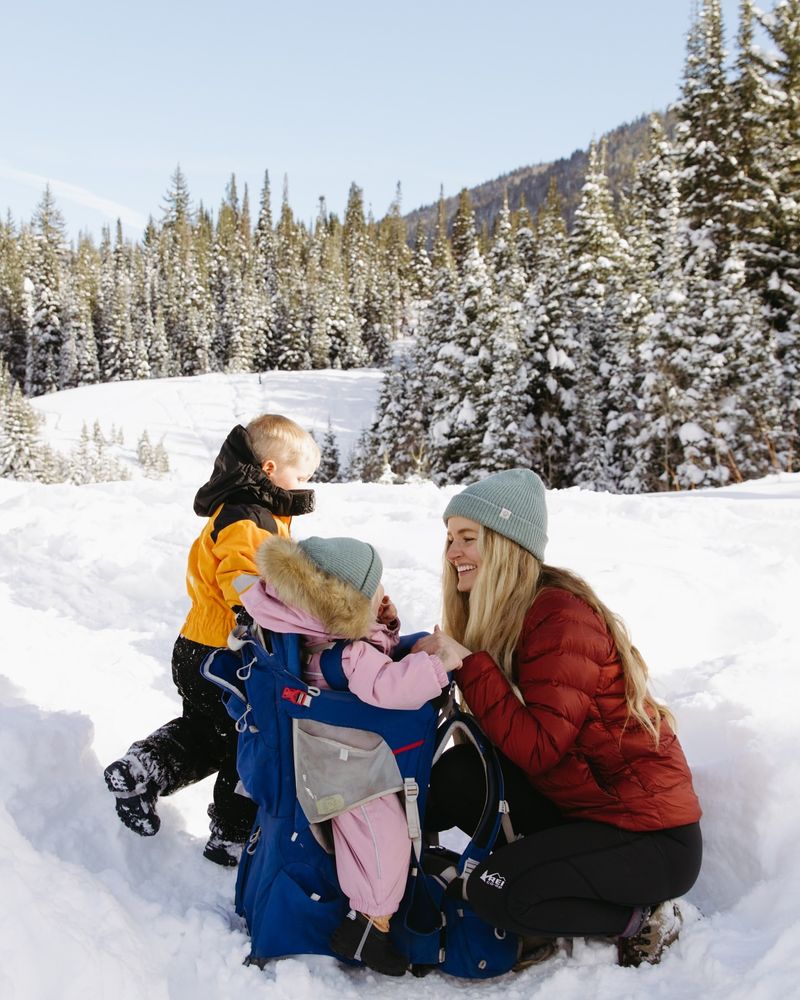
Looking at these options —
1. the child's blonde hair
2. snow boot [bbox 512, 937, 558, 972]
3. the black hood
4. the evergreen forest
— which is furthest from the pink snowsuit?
the evergreen forest

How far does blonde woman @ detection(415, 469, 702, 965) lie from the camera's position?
7.62 feet

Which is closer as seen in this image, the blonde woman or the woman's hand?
the blonde woman

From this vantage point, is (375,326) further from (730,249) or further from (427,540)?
(427,540)

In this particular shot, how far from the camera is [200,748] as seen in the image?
3.24 m

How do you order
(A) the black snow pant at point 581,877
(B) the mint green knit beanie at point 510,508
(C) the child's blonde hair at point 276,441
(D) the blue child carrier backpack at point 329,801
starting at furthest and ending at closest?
1. (C) the child's blonde hair at point 276,441
2. (B) the mint green knit beanie at point 510,508
3. (D) the blue child carrier backpack at point 329,801
4. (A) the black snow pant at point 581,877

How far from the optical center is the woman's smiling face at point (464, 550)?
9.05ft

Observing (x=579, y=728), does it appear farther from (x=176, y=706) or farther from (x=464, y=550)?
(x=176, y=706)

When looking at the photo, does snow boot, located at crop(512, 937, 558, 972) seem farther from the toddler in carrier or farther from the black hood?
the black hood

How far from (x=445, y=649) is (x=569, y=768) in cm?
56

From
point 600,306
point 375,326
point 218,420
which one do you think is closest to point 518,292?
point 600,306

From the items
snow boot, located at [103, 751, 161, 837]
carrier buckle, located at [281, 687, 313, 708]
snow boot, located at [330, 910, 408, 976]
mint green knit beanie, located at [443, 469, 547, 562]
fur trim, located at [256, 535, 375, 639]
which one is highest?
mint green knit beanie, located at [443, 469, 547, 562]

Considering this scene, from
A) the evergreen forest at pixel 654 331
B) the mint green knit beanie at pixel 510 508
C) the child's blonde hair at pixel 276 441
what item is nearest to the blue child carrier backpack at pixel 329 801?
the mint green knit beanie at pixel 510 508

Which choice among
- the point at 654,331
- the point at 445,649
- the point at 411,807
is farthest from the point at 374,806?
the point at 654,331

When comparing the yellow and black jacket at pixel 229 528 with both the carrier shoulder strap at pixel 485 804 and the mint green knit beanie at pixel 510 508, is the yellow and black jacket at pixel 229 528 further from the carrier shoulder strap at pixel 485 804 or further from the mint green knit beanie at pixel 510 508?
the carrier shoulder strap at pixel 485 804
